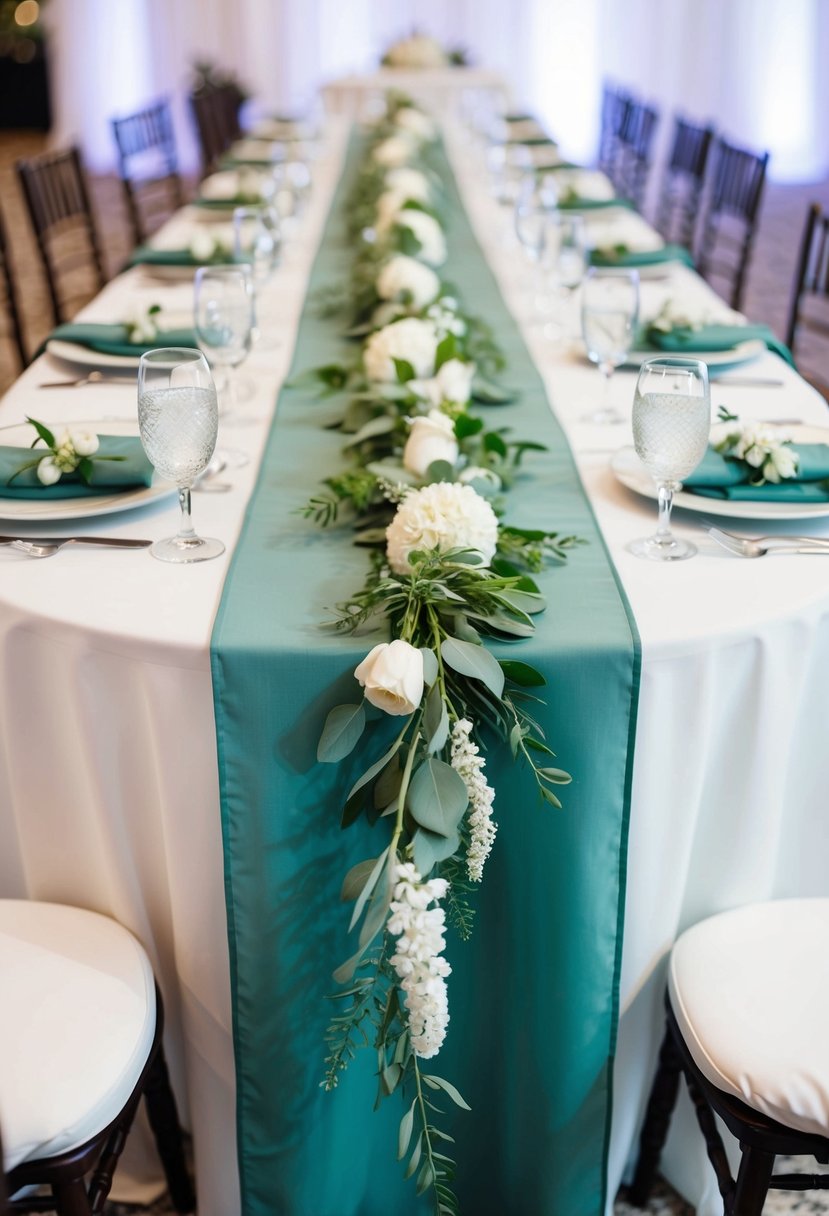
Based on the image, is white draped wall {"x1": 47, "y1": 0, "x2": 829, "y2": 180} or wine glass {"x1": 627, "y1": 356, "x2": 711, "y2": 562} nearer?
wine glass {"x1": 627, "y1": 356, "x2": 711, "y2": 562}

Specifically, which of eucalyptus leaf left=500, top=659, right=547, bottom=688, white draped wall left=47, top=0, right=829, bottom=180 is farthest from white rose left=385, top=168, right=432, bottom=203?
white draped wall left=47, top=0, right=829, bottom=180

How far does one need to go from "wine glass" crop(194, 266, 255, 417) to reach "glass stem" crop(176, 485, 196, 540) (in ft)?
1.17

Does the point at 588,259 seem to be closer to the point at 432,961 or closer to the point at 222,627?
the point at 222,627

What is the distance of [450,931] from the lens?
137 centimetres

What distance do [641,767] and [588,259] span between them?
5.29 feet

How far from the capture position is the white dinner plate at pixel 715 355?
2.06 meters

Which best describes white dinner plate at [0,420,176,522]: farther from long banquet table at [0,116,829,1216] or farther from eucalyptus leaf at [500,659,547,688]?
eucalyptus leaf at [500,659,547,688]

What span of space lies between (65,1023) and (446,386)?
36.6 inches

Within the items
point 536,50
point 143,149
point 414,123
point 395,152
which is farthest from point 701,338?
point 536,50

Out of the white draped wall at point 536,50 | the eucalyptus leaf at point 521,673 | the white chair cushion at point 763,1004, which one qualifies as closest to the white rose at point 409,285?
the eucalyptus leaf at point 521,673

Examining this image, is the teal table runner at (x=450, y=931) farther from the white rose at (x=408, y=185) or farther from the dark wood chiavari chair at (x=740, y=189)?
the dark wood chiavari chair at (x=740, y=189)

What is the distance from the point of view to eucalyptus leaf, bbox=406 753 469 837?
113 centimetres

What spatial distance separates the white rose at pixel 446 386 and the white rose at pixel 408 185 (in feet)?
3.67

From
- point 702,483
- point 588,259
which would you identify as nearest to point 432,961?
point 702,483
